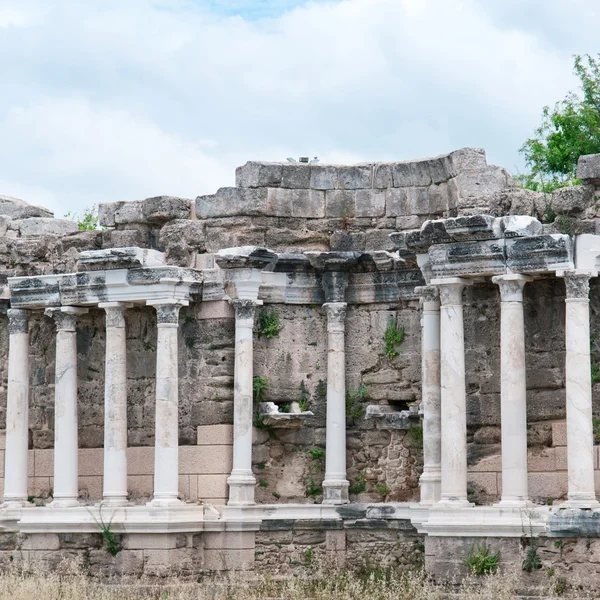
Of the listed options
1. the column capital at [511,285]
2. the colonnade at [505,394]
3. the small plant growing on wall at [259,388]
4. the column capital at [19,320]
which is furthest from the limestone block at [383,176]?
the column capital at [19,320]

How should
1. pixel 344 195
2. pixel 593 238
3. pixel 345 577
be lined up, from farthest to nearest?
pixel 344 195
pixel 345 577
pixel 593 238

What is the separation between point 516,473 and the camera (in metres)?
20.1

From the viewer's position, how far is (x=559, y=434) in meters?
20.5

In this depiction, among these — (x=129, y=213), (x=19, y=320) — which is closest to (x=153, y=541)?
(x=19, y=320)

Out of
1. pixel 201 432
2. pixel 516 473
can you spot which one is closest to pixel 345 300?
pixel 201 432

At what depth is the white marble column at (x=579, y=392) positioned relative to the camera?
19.6 metres

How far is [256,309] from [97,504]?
3348 mm

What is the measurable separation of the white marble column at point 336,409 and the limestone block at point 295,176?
1.73 metres

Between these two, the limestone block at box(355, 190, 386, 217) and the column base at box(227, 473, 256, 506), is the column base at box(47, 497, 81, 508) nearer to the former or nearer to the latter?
the column base at box(227, 473, 256, 506)

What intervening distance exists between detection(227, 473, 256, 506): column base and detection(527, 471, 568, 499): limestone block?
381cm

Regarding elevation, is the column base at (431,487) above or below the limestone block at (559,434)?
below

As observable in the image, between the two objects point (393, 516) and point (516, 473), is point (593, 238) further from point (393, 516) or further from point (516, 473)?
point (393, 516)

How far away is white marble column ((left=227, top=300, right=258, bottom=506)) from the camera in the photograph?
22.2 meters

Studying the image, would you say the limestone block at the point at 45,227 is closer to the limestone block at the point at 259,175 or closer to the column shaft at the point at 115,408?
the column shaft at the point at 115,408
